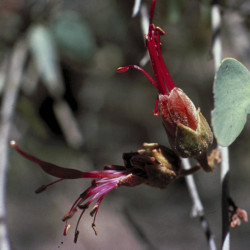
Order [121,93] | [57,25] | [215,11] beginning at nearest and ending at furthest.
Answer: [215,11], [57,25], [121,93]

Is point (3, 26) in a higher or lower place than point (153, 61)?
lower

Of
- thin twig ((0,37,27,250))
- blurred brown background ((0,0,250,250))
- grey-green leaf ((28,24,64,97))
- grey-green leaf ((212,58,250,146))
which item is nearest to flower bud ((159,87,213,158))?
grey-green leaf ((212,58,250,146))

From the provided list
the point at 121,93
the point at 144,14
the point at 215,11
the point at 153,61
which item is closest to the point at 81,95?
the point at 121,93

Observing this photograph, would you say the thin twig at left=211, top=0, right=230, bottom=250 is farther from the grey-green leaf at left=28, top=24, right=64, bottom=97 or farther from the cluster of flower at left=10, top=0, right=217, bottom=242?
the grey-green leaf at left=28, top=24, right=64, bottom=97

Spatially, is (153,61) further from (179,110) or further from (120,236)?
(120,236)

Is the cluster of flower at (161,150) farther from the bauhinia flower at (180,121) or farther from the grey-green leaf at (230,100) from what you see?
the grey-green leaf at (230,100)

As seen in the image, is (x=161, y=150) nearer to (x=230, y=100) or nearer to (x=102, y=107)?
(x=230, y=100)
